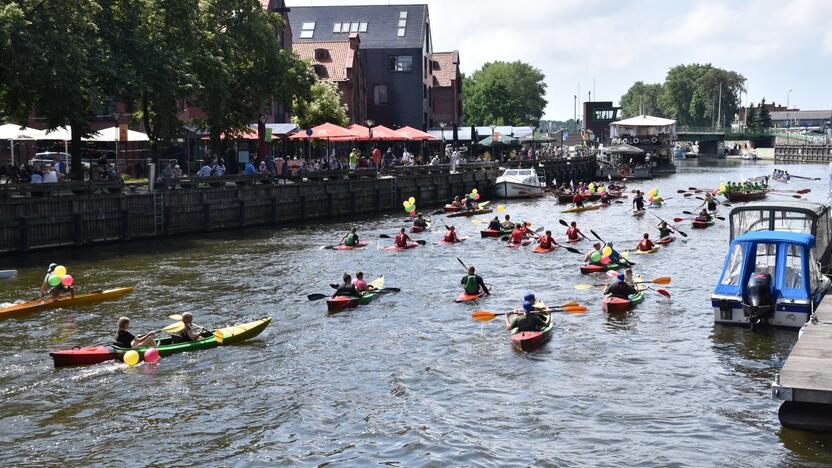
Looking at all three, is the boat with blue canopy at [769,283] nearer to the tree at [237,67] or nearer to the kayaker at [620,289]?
the kayaker at [620,289]

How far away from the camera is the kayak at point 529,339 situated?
25.2 metres

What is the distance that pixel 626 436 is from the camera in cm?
1922

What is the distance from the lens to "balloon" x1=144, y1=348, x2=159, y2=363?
933 inches

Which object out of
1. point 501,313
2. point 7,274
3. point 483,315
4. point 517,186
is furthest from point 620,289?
point 517,186

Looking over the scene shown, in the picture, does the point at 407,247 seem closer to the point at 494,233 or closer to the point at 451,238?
the point at 451,238

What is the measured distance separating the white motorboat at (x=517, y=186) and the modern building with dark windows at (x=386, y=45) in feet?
96.6

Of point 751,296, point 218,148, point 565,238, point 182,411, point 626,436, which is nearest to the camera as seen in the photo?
point 626,436

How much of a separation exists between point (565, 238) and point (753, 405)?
30.7 meters

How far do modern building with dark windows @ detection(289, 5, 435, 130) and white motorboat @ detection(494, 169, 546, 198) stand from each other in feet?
96.6

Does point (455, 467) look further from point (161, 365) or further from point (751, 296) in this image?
point (751, 296)

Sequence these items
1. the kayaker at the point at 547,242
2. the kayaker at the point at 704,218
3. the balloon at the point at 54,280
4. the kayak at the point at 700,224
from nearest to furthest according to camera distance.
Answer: the balloon at the point at 54,280 → the kayaker at the point at 547,242 → the kayak at the point at 700,224 → the kayaker at the point at 704,218

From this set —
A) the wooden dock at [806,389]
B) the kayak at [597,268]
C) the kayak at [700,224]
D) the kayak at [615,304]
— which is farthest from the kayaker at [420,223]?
the wooden dock at [806,389]

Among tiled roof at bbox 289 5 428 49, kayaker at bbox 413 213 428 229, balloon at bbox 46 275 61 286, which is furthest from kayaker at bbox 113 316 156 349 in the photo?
tiled roof at bbox 289 5 428 49

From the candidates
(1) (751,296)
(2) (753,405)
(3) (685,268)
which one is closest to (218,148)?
(3) (685,268)
